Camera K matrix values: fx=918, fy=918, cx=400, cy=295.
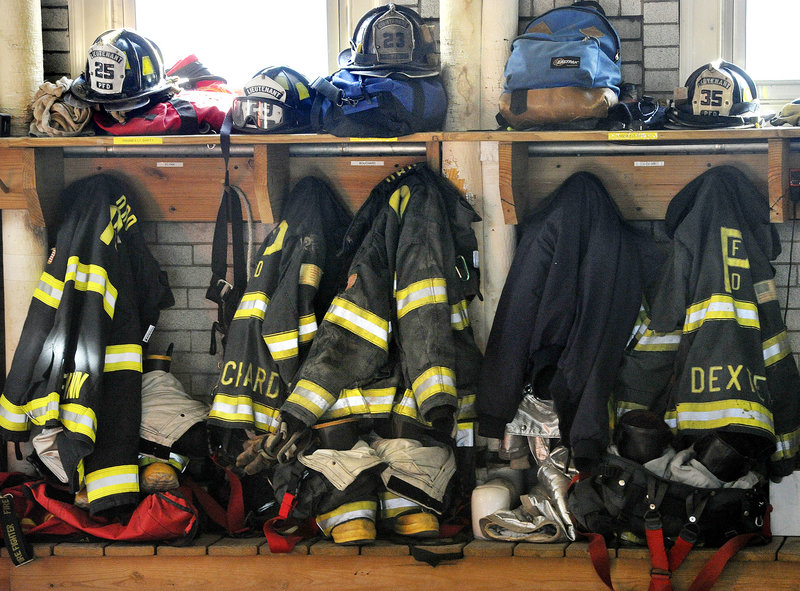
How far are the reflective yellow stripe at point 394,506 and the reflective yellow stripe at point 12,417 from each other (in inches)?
46.8

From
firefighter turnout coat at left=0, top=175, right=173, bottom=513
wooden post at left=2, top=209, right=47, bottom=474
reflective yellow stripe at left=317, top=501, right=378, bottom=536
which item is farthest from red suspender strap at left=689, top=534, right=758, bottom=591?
wooden post at left=2, top=209, right=47, bottom=474

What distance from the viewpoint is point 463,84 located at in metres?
3.06

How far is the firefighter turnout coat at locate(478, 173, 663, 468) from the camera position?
2797 mm

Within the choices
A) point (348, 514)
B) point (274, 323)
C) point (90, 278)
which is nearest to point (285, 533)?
point (348, 514)

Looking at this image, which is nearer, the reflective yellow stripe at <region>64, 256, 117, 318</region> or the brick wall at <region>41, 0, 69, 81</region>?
the reflective yellow stripe at <region>64, 256, 117, 318</region>

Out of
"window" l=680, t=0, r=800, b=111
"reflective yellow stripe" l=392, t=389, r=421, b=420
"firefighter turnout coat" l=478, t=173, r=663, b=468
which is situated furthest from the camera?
"window" l=680, t=0, r=800, b=111

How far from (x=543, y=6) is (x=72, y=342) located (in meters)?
1.95

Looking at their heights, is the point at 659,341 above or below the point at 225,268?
below

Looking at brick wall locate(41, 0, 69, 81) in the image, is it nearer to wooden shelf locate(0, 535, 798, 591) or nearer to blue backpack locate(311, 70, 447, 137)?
blue backpack locate(311, 70, 447, 137)

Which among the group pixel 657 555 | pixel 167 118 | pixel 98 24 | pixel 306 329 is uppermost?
pixel 98 24

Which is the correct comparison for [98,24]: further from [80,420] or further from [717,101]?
[717,101]

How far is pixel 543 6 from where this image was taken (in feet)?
10.4

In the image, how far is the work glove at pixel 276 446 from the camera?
2.90 meters

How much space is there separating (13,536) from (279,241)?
1.26m
